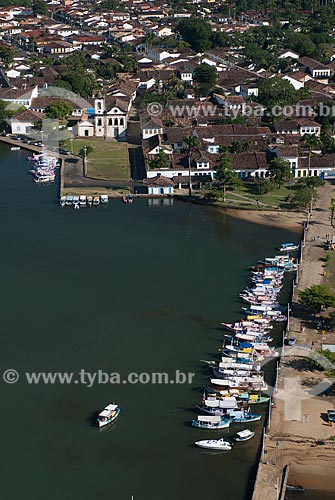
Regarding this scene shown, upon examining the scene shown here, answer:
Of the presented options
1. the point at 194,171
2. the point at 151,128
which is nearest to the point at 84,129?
the point at 151,128

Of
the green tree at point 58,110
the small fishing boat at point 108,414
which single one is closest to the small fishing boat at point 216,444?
the small fishing boat at point 108,414

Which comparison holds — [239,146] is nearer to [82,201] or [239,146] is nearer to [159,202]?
[159,202]

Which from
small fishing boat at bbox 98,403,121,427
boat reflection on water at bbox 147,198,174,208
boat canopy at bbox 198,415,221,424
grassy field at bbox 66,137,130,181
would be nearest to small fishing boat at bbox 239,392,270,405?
boat canopy at bbox 198,415,221,424

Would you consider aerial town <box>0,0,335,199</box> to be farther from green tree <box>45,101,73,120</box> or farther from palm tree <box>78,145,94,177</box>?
palm tree <box>78,145,94,177</box>

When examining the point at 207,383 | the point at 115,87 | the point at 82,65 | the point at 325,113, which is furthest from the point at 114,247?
the point at 82,65

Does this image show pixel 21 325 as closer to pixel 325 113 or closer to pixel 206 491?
pixel 206 491
